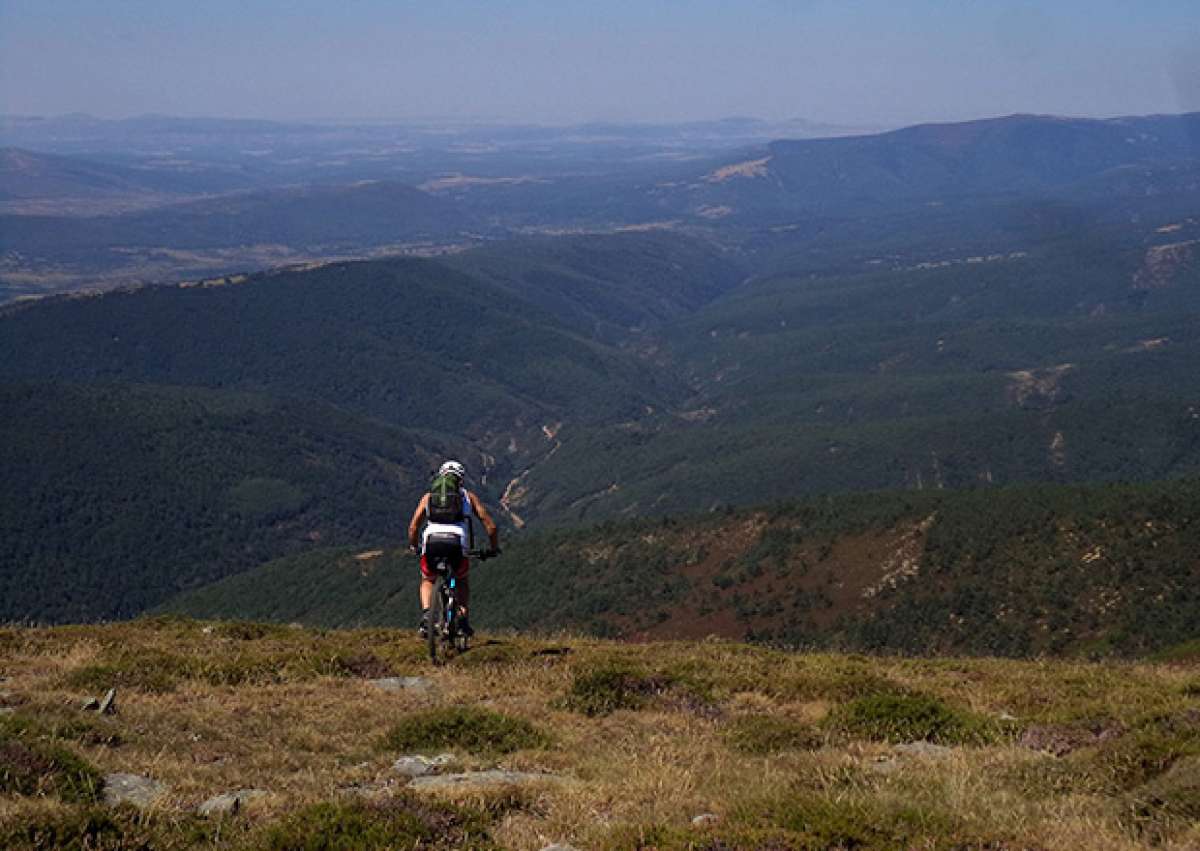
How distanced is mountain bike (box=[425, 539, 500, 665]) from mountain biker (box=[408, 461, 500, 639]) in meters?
0.04

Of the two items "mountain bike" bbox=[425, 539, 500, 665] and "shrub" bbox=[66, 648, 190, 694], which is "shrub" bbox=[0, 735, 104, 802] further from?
"mountain bike" bbox=[425, 539, 500, 665]

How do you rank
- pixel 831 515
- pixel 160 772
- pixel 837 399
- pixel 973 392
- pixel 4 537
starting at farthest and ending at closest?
pixel 837 399, pixel 973 392, pixel 4 537, pixel 831 515, pixel 160 772

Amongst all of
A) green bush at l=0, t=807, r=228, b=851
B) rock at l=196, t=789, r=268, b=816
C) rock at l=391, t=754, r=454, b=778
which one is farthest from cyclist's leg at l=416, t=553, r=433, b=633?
green bush at l=0, t=807, r=228, b=851

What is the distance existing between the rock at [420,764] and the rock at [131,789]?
2047 millimetres

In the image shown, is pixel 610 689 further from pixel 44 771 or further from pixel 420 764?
pixel 44 771

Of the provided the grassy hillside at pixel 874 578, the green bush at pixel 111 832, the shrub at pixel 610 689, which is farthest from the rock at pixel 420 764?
the grassy hillside at pixel 874 578

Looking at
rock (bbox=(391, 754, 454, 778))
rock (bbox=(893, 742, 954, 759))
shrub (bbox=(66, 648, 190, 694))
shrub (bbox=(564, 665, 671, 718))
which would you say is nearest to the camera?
rock (bbox=(391, 754, 454, 778))

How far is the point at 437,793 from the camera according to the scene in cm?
923

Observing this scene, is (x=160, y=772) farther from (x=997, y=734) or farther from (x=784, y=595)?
(x=784, y=595)

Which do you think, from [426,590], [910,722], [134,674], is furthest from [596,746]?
[134,674]

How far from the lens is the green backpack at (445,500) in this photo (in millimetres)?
15992

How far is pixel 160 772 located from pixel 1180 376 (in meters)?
184

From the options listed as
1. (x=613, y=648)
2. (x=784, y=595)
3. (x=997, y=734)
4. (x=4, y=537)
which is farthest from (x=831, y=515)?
(x=4, y=537)

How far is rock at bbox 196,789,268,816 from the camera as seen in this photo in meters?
8.83
